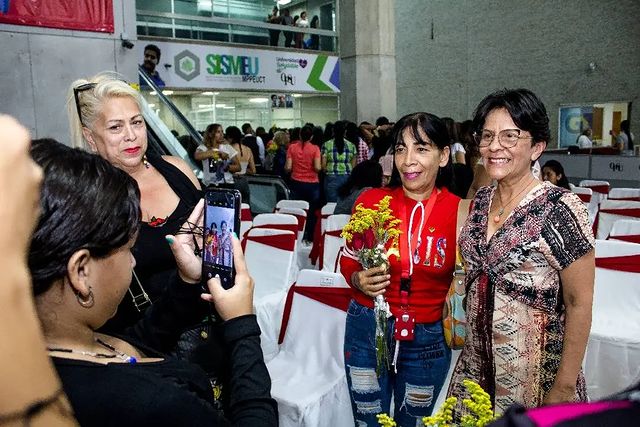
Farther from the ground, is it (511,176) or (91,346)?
(511,176)

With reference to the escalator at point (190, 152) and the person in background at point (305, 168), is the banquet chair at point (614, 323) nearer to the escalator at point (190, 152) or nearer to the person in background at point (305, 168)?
the person in background at point (305, 168)

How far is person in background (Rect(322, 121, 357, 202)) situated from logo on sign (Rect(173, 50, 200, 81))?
6705 millimetres

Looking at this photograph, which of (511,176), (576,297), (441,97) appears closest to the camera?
(576,297)

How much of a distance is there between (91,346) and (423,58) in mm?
19957

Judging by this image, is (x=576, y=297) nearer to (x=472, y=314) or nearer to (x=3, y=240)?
(x=472, y=314)

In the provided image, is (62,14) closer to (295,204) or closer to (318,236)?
(295,204)

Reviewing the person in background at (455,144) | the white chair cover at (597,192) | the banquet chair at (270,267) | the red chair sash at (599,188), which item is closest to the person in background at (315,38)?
the white chair cover at (597,192)

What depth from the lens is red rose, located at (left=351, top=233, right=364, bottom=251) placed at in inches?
82.3

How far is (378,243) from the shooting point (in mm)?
1924

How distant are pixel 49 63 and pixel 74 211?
26.8ft

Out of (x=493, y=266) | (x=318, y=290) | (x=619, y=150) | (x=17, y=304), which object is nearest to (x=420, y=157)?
(x=493, y=266)

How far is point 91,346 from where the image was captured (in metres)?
0.99

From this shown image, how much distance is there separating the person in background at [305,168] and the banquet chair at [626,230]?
4.16 m

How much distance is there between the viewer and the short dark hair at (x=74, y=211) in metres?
0.82
